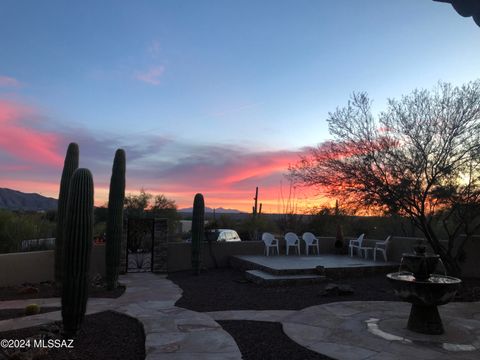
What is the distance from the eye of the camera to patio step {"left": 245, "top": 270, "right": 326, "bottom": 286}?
33.9ft

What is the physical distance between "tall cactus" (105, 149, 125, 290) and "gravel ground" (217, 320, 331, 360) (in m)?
4.12

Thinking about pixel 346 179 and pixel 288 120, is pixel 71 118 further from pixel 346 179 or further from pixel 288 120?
pixel 346 179

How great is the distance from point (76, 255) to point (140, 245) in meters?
11.0

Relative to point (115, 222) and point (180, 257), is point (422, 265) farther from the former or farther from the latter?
point (180, 257)

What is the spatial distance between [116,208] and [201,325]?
476cm

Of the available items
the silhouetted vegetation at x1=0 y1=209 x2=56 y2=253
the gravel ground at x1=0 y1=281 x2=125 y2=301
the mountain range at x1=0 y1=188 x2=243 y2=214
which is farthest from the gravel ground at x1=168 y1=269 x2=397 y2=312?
the mountain range at x1=0 y1=188 x2=243 y2=214

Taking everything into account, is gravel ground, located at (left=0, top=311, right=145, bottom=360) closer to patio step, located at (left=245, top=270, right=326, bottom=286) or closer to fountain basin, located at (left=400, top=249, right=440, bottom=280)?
fountain basin, located at (left=400, top=249, right=440, bottom=280)

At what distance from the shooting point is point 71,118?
14250 millimetres

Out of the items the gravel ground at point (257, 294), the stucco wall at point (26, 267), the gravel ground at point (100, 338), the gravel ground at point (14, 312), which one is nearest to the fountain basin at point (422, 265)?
the gravel ground at point (257, 294)

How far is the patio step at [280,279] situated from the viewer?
407 inches

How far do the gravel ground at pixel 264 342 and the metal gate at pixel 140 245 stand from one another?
7.16m

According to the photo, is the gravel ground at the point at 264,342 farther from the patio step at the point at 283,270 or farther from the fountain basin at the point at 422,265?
the patio step at the point at 283,270

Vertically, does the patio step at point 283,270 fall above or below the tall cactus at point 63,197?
below

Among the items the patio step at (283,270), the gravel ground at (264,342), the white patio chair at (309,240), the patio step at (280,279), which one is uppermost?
the white patio chair at (309,240)
